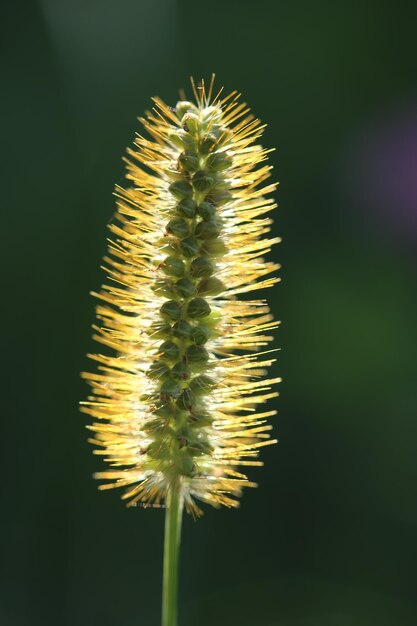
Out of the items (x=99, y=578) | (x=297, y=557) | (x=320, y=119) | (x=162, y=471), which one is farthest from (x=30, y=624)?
(x=320, y=119)

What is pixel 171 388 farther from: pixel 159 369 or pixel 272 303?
pixel 272 303

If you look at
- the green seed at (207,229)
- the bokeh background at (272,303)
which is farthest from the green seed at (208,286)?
the bokeh background at (272,303)

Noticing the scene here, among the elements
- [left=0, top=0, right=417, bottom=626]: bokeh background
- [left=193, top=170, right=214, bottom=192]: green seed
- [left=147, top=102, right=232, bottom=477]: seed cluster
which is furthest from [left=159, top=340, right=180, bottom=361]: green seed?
[left=0, top=0, right=417, bottom=626]: bokeh background

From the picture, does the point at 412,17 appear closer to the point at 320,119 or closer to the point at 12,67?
the point at 320,119

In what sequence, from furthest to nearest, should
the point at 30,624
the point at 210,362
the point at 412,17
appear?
the point at 412,17 < the point at 30,624 < the point at 210,362

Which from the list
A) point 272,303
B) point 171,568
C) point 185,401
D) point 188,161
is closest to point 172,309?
point 185,401

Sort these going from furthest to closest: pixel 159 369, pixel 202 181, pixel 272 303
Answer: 1. pixel 272 303
2. pixel 159 369
3. pixel 202 181
